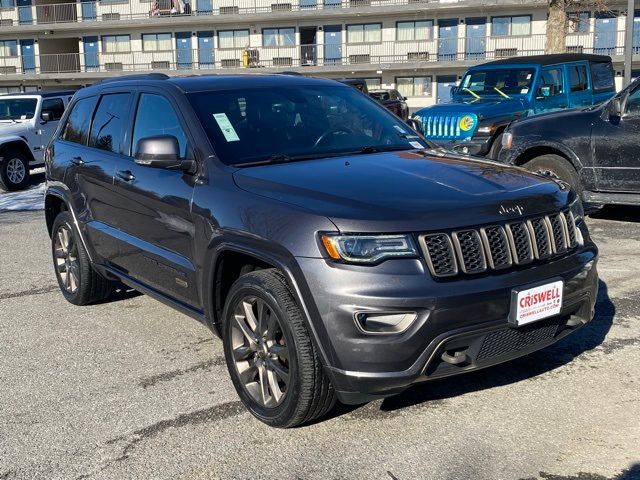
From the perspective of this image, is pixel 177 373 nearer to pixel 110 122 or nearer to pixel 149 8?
pixel 110 122

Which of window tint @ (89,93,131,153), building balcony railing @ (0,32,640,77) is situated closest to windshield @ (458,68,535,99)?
window tint @ (89,93,131,153)

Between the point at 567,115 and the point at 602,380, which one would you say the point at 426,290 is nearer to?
the point at 602,380

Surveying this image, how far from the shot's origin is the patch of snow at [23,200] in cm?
1200

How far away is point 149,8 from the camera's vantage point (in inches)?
1731

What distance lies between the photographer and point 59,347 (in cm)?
496

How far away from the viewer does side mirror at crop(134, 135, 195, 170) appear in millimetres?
3996

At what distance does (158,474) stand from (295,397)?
70 centimetres

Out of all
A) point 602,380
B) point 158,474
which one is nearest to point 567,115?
point 602,380

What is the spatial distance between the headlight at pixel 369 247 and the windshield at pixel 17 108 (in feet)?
43.6

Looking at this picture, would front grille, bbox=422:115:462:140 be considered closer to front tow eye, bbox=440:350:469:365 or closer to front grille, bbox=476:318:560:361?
front grille, bbox=476:318:560:361

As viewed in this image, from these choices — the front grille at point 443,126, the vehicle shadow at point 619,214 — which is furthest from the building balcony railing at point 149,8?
the vehicle shadow at point 619,214

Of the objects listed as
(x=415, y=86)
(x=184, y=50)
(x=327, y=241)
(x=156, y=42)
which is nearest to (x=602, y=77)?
(x=327, y=241)

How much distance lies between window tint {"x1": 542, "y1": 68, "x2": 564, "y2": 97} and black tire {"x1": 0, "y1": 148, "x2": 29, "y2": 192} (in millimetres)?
9962

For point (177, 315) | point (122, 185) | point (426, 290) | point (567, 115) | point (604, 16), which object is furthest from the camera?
point (604, 16)
